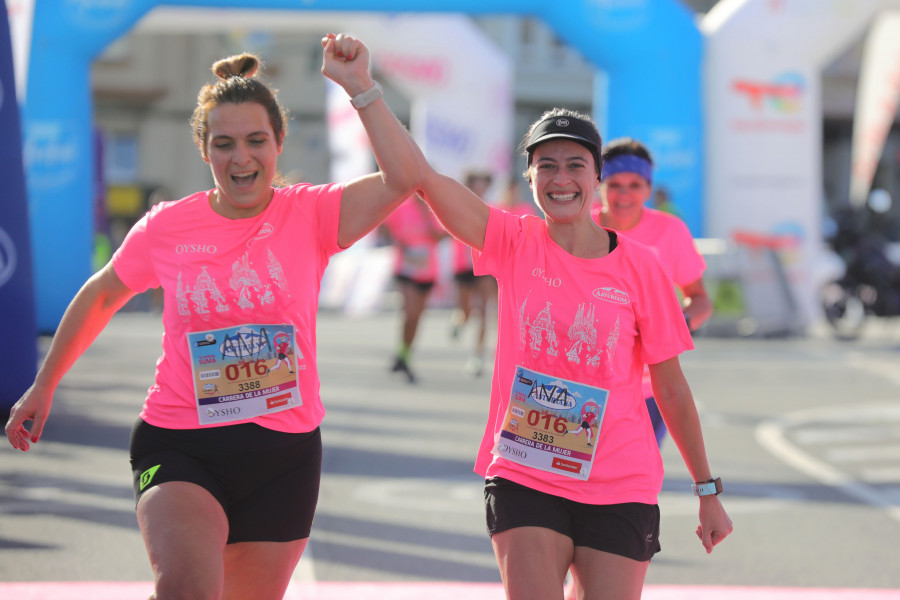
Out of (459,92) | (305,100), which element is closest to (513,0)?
(459,92)

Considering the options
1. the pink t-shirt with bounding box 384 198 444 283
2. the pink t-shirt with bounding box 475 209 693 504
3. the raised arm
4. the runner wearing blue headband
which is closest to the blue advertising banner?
the pink t-shirt with bounding box 384 198 444 283

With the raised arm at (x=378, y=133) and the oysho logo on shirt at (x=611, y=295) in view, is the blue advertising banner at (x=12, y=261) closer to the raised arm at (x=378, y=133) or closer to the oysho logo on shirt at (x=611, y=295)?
the raised arm at (x=378, y=133)

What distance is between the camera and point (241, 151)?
9.84ft

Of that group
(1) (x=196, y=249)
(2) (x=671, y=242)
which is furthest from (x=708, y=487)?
(2) (x=671, y=242)

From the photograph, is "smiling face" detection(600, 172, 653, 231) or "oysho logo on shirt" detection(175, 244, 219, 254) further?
"smiling face" detection(600, 172, 653, 231)

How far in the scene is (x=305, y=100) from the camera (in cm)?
4044

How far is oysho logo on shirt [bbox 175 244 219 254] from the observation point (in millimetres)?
3029

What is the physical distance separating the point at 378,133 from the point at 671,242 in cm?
191

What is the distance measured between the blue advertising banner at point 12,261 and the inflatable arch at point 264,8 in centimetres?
563

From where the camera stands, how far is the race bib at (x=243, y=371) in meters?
2.98

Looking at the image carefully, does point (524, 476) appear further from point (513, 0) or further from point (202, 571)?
point (513, 0)

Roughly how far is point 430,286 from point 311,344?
786 cm

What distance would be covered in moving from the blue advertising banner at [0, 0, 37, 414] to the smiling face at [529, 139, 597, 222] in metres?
5.86

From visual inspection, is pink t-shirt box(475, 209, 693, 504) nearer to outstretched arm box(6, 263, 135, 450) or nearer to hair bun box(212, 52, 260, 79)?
hair bun box(212, 52, 260, 79)
